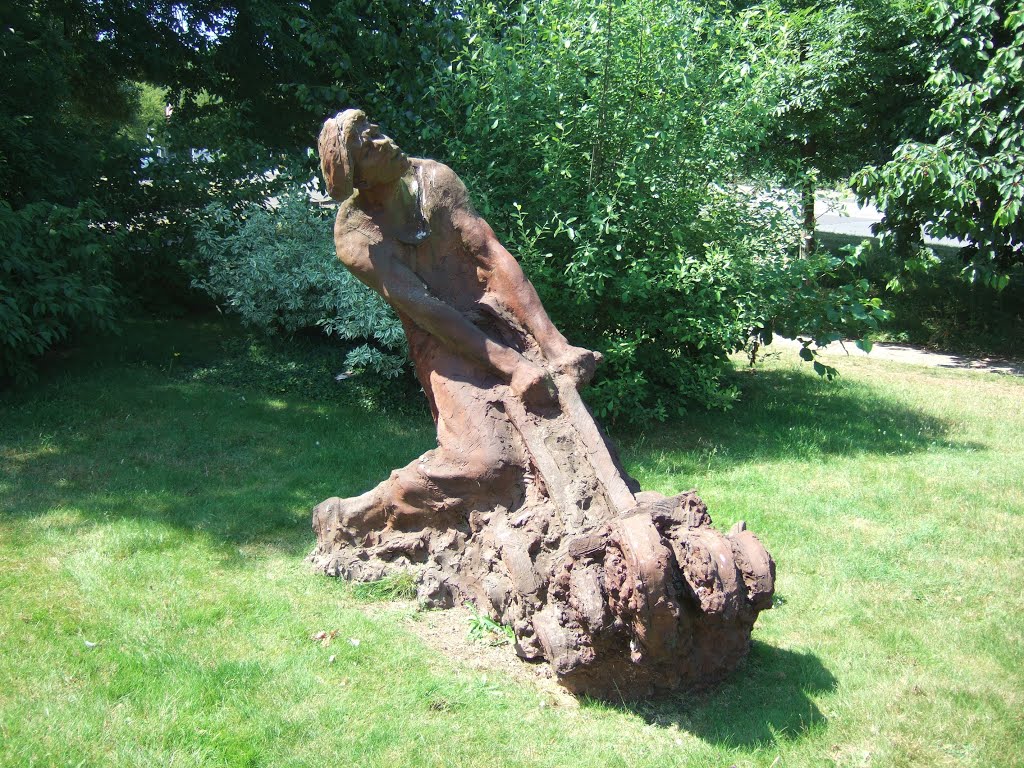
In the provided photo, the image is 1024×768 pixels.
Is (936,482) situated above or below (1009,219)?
below

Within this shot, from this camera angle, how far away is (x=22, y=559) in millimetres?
4824

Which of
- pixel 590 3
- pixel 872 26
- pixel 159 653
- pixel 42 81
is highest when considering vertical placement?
pixel 872 26

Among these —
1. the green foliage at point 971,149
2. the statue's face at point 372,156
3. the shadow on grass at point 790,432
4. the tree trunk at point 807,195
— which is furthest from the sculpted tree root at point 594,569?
the green foliage at point 971,149

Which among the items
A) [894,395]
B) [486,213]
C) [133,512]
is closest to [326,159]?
[133,512]

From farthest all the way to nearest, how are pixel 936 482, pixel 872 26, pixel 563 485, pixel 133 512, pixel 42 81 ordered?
pixel 872 26
pixel 42 81
pixel 936 482
pixel 133 512
pixel 563 485

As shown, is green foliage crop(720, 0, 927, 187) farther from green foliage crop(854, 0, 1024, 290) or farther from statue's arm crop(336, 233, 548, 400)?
statue's arm crop(336, 233, 548, 400)

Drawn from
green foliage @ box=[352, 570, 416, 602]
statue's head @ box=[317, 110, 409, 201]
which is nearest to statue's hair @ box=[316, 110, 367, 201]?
statue's head @ box=[317, 110, 409, 201]

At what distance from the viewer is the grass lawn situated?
3.38 meters

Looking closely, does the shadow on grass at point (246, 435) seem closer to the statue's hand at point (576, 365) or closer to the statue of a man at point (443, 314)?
the statue of a man at point (443, 314)

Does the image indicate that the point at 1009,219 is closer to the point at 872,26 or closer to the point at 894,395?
the point at 894,395

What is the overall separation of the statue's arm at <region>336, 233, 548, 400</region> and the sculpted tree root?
0.69ft

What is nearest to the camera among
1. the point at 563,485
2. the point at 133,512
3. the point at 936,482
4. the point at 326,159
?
the point at 563,485

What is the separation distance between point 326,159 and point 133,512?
2.84 m

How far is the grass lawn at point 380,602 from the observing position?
3375mm
